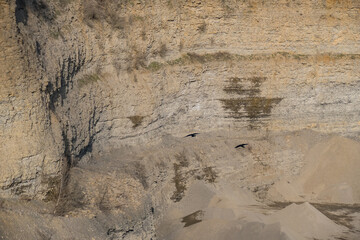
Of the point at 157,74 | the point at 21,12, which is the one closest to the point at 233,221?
the point at 157,74

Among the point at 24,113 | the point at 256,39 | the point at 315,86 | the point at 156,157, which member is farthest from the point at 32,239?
the point at 315,86

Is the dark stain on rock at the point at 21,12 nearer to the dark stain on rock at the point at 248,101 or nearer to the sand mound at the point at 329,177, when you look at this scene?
the dark stain on rock at the point at 248,101

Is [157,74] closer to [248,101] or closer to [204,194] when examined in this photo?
[248,101]

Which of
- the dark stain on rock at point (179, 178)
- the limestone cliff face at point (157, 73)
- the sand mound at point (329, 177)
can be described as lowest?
the sand mound at point (329, 177)

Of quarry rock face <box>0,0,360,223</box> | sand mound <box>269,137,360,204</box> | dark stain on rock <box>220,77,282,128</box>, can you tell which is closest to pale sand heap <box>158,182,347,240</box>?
quarry rock face <box>0,0,360,223</box>

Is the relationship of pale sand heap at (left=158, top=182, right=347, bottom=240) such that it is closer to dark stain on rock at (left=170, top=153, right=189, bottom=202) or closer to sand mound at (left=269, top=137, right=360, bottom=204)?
dark stain on rock at (left=170, top=153, right=189, bottom=202)

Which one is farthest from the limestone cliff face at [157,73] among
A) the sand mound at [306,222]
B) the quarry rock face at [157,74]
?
the sand mound at [306,222]
